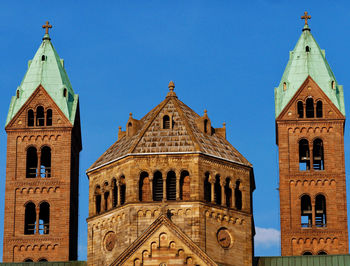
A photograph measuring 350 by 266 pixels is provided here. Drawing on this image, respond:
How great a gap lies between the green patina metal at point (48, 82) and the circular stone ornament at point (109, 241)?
52.9ft

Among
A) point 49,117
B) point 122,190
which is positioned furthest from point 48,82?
point 122,190

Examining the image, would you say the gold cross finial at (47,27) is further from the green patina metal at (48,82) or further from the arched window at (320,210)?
the arched window at (320,210)

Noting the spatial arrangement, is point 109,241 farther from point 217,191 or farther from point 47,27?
point 47,27

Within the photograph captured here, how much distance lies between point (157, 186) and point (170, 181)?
2.84ft

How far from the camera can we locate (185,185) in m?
80.6

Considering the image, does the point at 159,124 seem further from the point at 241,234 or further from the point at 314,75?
the point at 314,75

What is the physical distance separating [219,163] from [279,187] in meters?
11.8

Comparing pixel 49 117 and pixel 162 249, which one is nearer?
pixel 162 249

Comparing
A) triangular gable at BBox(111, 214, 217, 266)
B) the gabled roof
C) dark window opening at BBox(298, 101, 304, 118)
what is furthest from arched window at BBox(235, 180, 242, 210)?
dark window opening at BBox(298, 101, 304, 118)

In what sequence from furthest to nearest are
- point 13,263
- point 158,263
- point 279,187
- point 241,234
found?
point 279,187, point 13,263, point 241,234, point 158,263

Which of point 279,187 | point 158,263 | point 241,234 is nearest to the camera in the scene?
point 158,263

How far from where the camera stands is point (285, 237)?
90938mm

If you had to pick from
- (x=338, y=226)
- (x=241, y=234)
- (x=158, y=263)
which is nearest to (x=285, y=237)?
(x=338, y=226)

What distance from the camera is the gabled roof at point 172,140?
8150cm
